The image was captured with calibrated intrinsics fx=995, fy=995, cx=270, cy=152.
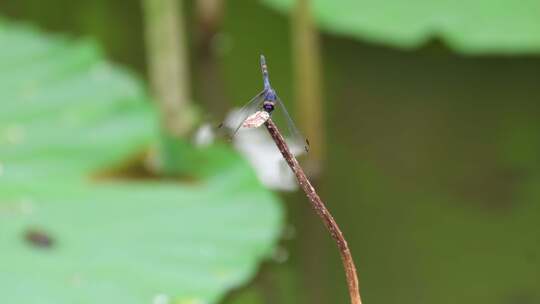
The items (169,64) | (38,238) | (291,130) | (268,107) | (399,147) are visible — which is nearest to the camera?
(268,107)

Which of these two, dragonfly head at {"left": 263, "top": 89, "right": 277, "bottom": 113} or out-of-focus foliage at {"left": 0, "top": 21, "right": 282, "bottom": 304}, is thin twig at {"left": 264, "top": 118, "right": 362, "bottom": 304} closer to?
dragonfly head at {"left": 263, "top": 89, "right": 277, "bottom": 113}

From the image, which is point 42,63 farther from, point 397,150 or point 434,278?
point 434,278

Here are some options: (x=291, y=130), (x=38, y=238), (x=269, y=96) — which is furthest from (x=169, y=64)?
(x=269, y=96)

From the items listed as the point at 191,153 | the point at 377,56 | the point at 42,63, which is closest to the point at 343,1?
the point at 377,56

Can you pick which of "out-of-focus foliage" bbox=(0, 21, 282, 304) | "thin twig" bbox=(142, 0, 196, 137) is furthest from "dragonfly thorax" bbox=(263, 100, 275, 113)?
"thin twig" bbox=(142, 0, 196, 137)

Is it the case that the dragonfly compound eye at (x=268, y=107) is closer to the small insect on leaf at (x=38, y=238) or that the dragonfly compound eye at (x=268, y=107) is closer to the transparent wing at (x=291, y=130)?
the transparent wing at (x=291, y=130)

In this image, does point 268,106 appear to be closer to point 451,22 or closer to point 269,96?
point 269,96
